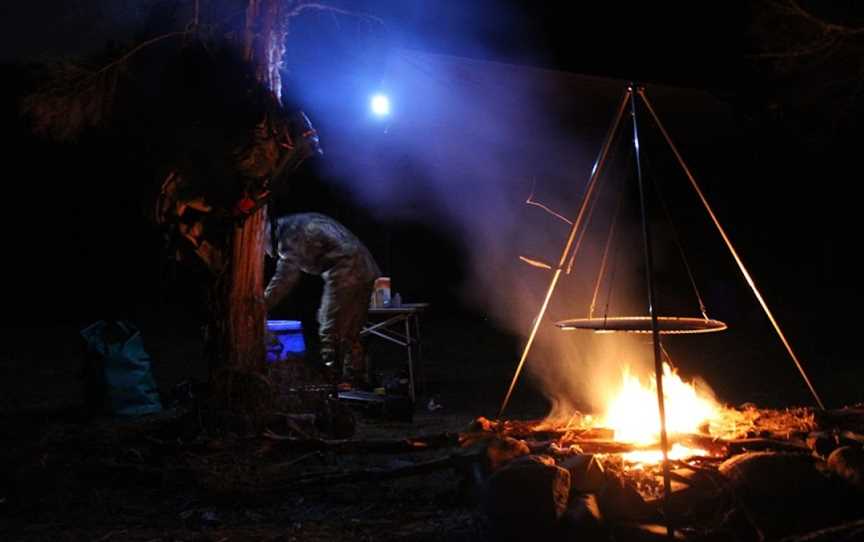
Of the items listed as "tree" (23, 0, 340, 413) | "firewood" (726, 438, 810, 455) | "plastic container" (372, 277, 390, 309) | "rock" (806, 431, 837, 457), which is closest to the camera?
"rock" (806, 431, 837, 457)

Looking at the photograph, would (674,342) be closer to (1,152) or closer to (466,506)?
Answer: (466,506)

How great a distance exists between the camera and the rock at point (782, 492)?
3.21 m

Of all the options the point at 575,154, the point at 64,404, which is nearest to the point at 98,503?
the point at 64,404

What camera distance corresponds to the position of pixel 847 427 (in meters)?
4.13

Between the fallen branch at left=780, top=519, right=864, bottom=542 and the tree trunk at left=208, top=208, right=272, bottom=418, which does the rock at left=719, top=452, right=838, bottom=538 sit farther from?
the tree trunk at left=208, top=208, right=272, bottom=418

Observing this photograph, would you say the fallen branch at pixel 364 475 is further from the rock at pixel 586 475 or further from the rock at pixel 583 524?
the rock at pixel 583 524

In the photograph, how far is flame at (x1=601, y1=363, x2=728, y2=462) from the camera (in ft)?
14.0

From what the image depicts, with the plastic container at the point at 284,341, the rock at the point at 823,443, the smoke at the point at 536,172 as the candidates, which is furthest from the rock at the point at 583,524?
the plastic container at the point at 284,341

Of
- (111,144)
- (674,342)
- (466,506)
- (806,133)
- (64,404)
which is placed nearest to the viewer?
(466,506)

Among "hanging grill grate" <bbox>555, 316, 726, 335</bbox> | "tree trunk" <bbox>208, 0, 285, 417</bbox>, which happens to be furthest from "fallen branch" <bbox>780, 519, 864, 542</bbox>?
"tree trunk" <bbox>208, 0, 285, 417</bbox>

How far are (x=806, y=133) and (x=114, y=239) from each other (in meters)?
13.0

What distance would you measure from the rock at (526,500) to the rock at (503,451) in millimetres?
401

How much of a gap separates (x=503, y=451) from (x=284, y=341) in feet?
11.4

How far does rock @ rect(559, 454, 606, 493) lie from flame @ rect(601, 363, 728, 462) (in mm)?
652
